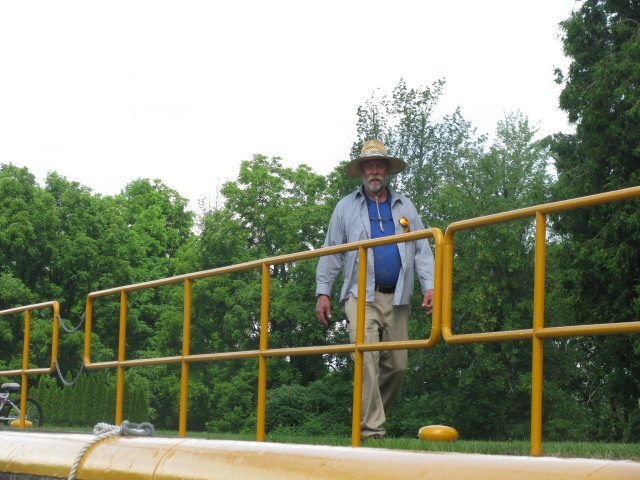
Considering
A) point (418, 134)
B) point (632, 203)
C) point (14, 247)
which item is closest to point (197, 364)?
point (632, 203)

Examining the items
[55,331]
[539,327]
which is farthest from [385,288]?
[55,331]

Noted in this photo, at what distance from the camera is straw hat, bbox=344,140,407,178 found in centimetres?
663

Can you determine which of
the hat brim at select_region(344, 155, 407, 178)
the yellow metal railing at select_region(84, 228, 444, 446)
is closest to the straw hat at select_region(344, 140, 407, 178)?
the hat brim at select_region(344, 155, 407, 178)

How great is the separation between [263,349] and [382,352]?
2.93 ft

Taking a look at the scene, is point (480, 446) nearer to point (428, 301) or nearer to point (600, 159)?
point (428, 301)

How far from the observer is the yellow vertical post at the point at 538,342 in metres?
4.08

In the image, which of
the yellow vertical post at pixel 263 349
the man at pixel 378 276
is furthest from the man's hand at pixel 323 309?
the yellow vertical post at pixel 263 349

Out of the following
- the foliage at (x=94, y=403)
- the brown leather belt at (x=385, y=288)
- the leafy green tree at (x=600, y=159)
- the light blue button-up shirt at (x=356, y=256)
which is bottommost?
the foliage at (x=94, y=403)

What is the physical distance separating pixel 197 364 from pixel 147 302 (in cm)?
4205

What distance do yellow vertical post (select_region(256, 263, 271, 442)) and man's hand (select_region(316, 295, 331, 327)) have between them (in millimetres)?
536

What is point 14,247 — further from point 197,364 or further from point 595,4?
point 197,364

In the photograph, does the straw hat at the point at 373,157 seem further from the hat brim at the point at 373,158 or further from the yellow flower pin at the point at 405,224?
the yellow flower pin at the point at 405,224

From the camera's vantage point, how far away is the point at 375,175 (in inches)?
261

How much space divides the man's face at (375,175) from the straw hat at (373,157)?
43 mm
